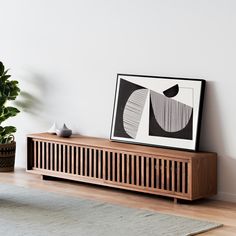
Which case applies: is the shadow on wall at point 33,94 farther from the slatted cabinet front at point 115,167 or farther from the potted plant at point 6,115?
the slatted cabinet front at point 115,167

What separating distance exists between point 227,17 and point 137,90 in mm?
1066

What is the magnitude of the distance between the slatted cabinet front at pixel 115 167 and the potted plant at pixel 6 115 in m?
0.35

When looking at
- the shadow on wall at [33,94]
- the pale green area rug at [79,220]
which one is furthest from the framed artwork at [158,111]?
the shadow on wall at [33,94]

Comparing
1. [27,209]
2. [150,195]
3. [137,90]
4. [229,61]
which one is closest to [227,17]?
[229,61]

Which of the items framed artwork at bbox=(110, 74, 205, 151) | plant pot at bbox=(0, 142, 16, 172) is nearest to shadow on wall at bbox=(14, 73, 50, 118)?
plant pot at bbox=(0, 142, 16, 172)

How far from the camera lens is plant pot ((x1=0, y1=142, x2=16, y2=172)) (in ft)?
24.7

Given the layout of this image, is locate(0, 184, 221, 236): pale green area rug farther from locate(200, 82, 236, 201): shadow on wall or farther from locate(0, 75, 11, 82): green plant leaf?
locate(0, 75, 11, 82): green plant leaf

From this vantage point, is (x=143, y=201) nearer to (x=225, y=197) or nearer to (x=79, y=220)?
(x=225, y=197)

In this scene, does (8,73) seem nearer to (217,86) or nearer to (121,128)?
(121,128)

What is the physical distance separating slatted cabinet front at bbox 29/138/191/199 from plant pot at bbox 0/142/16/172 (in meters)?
0.34

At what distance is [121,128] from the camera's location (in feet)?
22.2

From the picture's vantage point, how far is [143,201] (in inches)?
245

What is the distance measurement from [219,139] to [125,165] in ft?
2.74

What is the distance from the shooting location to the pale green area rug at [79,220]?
516cm
